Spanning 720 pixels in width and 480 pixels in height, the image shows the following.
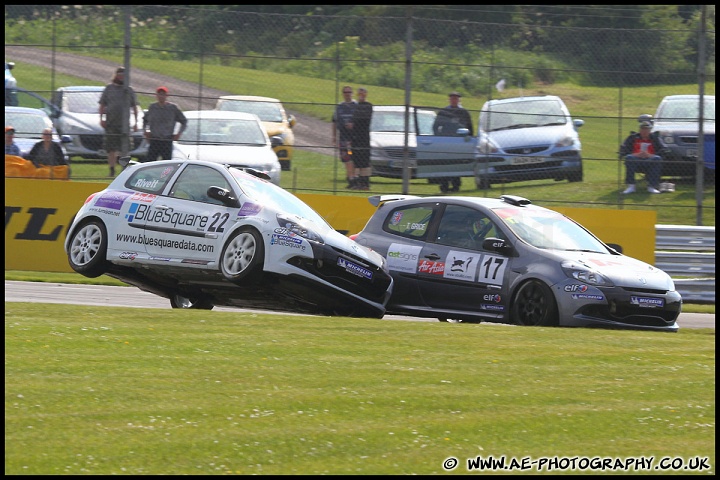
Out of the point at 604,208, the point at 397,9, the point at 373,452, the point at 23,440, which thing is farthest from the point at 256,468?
the point at 397,9

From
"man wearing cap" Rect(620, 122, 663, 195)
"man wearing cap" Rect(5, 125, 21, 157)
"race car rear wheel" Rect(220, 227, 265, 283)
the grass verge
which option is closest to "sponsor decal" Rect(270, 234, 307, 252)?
"race car rear wheel" Rect(220, 227, 265, 283)

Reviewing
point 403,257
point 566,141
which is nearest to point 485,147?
point 566,141

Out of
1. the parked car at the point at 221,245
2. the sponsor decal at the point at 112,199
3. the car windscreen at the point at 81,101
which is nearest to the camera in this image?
the parked car at the point at 221,245

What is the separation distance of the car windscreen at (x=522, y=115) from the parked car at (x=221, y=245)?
5.96 meters

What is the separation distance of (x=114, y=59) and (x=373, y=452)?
13521mm

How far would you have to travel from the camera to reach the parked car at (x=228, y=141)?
18.3 meters

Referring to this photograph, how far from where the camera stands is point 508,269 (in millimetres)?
12438

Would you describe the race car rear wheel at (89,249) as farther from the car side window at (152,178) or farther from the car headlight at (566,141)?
the car headlight at (566,141)

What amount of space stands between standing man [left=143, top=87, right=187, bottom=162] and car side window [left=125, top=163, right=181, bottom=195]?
4.85 m

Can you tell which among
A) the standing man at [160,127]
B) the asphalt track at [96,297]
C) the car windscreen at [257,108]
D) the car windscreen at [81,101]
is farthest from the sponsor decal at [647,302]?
the car windscreen at [81,101]

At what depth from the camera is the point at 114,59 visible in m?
18.7

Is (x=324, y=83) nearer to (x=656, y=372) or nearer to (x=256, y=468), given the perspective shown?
(x=656, y=372)

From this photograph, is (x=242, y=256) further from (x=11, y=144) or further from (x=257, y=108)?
(x=11, y=144)

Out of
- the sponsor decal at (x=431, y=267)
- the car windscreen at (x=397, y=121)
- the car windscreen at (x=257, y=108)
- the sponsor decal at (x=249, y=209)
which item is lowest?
the sponsor decal at (x=431, y=267)
